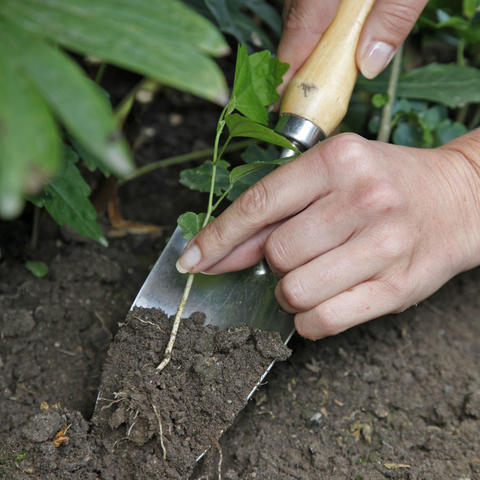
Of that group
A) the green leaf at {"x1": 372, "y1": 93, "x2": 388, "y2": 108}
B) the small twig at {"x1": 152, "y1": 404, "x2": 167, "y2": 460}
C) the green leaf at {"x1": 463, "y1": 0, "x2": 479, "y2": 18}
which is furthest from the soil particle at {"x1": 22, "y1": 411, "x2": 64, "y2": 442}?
the green leaf at {"x1": 463, "y1": 0, "x2": 479, "y2": 18}

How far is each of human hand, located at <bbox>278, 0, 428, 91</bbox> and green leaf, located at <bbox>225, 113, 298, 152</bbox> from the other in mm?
333

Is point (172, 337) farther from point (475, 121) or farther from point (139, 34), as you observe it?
point (475, 121)

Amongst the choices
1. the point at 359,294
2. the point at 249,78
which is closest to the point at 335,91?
the point at 249,78

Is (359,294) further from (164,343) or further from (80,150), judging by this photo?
(80,150)

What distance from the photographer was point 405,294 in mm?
1060

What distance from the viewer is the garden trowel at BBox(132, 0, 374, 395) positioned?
1.12 meters

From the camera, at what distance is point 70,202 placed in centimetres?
107

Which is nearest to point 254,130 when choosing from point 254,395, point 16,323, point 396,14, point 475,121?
point 396,14

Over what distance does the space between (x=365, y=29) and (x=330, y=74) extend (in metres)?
0.11

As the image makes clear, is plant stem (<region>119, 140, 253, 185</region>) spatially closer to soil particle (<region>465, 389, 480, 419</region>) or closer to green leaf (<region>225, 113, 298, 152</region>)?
green leaf (<region>225, 113, 298, 152</region>)

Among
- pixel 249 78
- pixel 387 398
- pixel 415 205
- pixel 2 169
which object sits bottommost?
pixel 387 398

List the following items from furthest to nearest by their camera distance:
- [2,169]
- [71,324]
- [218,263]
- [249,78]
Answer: [71,324], [218,263], [249,78], [2,169]

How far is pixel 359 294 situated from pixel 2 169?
73 centimetres

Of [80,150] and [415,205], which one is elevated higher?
[415,205]
